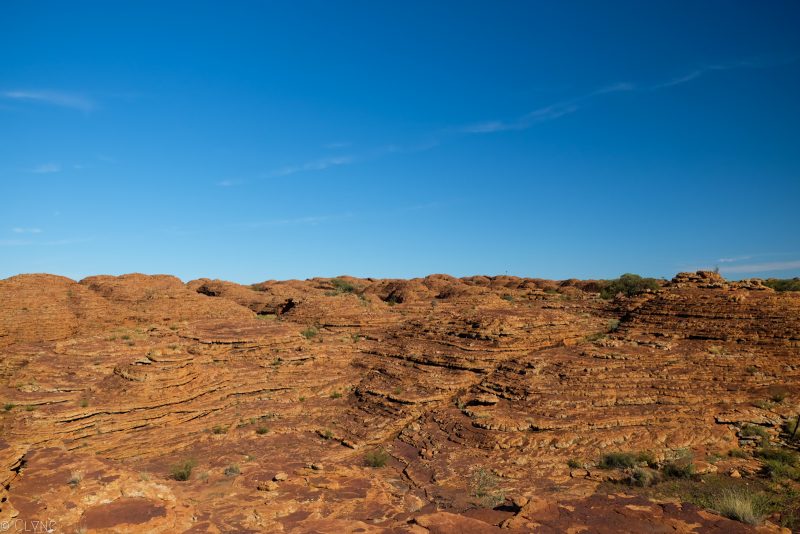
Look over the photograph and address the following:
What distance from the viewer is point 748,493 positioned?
1034cm

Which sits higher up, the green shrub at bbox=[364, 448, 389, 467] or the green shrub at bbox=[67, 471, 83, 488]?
the green shrub at bbox=[67, 471, 83, 488]

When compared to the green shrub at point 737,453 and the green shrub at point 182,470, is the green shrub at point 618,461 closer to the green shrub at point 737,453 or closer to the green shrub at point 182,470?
the green shrub at point 737,453

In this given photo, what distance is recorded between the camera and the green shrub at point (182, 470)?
12.9m

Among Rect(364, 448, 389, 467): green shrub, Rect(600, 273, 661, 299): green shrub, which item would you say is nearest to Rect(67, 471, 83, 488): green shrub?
Rect(364, 448, 389, 467): green shrub

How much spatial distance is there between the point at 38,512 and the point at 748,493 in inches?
549

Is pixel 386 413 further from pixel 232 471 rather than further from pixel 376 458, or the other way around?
pixel 232 471

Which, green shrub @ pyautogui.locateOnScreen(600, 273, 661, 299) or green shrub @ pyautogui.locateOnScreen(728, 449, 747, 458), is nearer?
green shrub @ pyautogui.locateOnScreen(728, 449, 747, 458)

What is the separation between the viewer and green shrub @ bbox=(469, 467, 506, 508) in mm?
11118

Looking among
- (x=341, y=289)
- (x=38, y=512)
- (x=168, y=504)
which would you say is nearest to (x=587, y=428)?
(x=168, y=504)

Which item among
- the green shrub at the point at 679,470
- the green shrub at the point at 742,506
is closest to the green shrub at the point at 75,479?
the green shrub at the point at 742,506

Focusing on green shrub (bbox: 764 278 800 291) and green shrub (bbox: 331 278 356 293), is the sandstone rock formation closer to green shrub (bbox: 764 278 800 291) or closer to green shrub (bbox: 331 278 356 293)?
green shrub (bbox: 764 278 800 291)

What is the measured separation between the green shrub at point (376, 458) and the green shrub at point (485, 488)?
298 centimetres

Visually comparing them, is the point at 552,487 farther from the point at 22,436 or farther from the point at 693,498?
the point at 22,436

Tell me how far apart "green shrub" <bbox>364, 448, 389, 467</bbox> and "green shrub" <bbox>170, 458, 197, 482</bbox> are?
5.27 metres
